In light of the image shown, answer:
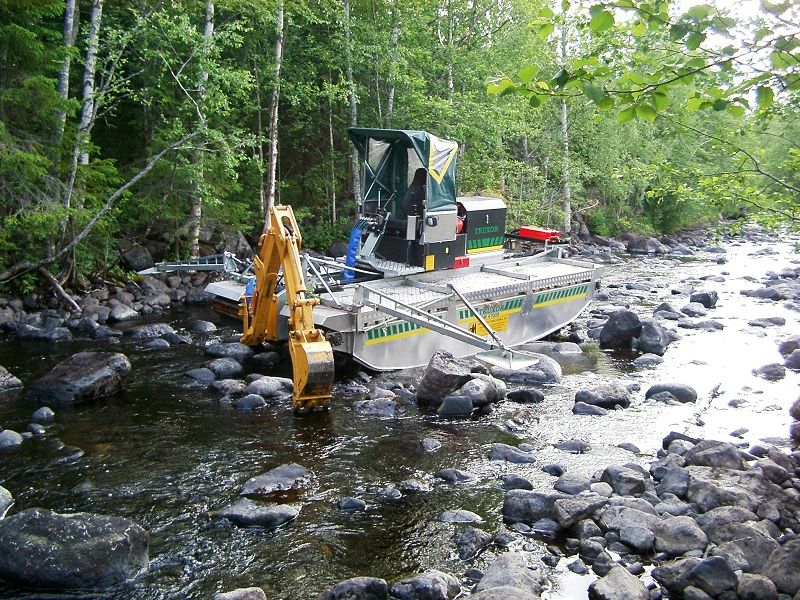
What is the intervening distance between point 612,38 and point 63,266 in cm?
1388

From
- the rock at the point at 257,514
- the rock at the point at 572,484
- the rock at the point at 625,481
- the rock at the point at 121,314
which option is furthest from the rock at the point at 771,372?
the rock at the point at 121,314

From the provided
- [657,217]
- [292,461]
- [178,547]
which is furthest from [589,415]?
[657,217]

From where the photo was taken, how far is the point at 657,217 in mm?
41156

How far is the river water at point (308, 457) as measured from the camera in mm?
7566

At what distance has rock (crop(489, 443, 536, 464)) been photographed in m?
10.2

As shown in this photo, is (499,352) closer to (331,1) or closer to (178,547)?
(178,547)

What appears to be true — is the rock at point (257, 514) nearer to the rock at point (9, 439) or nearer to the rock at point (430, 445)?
the rock at point (430, 445)

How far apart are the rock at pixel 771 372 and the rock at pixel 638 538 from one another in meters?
7.94

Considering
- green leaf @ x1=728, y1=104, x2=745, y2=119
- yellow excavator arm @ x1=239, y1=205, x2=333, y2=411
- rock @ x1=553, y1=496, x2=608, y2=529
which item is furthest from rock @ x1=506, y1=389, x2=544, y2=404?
green leaf @ x1=728, y1=104, x2=745, y2=119

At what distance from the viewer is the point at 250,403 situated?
1211cm

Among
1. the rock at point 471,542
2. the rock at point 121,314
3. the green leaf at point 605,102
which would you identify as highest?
the green leaf at point 605,102

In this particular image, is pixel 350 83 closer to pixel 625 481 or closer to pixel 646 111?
pixel 625 481

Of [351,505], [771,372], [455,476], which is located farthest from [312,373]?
[771,372]

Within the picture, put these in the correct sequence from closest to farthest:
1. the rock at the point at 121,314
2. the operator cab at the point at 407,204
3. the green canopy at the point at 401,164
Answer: the green canopy at the point at 401,164, the operator cab at the point at 407,204, the rock at the point at 121,314
